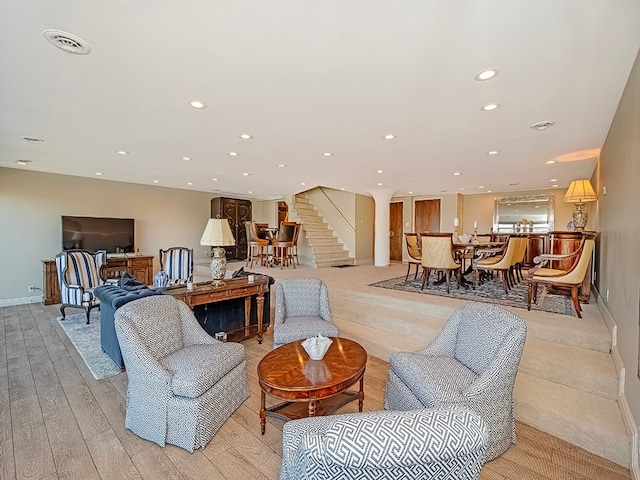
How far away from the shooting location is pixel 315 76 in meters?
2.25

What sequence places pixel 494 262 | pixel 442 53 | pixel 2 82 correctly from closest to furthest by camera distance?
pixel 442 53 → pixel 2 82 → pixel 494 262

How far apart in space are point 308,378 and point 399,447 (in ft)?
3.94

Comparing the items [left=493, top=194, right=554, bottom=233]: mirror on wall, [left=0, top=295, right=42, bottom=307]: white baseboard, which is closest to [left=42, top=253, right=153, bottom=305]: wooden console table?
[left=0, top=295, right=42, bottom=307]: white baseboard

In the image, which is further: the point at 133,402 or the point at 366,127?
the point at 366,127

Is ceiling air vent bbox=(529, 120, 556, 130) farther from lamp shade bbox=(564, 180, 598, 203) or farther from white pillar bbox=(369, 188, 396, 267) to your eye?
white pillar bbox=(369, 188, 396, 267)

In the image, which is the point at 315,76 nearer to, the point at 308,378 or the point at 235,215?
the point at 308,378

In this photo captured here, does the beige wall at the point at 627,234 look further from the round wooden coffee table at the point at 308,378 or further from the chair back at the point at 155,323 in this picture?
the chair back at the point at 155,323

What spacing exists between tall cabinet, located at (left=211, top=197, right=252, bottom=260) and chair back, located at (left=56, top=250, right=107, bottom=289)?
3.92 meters

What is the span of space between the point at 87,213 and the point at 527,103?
8065 mm

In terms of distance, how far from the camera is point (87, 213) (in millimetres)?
6676

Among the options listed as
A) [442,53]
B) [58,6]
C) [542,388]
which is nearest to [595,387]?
[542,388]

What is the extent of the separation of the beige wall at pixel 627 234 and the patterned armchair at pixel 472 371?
74 centimetres

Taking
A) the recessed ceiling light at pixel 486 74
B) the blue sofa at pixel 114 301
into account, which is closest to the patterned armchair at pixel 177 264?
the blue sofa at pixel 114 301

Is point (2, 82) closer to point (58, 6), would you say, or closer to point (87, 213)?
point (58, 6)
